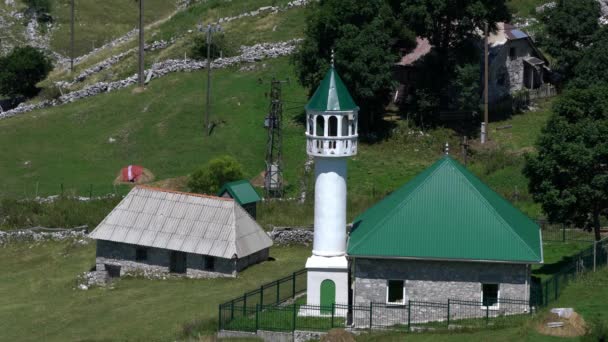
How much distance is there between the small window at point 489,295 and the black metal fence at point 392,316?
0.15 m

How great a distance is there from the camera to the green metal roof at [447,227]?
53.5 m

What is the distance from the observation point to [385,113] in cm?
8631

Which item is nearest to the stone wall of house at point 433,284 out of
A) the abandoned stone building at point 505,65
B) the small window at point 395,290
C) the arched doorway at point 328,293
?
the small window at point 395,290

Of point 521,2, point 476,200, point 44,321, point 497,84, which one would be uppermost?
point 521,2

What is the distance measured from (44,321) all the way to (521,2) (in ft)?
170

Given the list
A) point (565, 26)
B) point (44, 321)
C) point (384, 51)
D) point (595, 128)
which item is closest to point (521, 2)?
point (565, 26)

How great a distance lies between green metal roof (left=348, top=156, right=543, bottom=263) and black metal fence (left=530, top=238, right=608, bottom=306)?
1.42 m

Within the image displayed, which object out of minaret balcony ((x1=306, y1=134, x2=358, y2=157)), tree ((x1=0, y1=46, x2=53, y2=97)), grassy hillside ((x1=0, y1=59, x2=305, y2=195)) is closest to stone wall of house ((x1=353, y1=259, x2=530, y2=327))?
minaret balcony ((x1=306, y1=134, x2=358, y2=157))

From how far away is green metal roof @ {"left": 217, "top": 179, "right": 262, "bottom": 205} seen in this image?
70188 millimetres

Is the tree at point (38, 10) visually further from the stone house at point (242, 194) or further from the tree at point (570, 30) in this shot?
the stone house at point (242, 194)

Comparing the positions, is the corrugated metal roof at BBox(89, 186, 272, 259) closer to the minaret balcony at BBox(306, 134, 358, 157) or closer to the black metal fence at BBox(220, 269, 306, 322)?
the black metal fence at BBox(220, 269, 306, 322)

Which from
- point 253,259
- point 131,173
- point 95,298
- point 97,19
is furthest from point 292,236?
point 97,19

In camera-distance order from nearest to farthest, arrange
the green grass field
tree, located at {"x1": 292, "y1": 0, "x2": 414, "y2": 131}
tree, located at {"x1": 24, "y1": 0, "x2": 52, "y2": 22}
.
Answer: the green grass field, tree, located at {"x1": 292, "y1": 0, "x2": 414, "y2": 131}, tree, located at {"x1": 24, "y1": 0, "x2": 52, "y2": 22}

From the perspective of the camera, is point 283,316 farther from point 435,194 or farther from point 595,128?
point 595,128
